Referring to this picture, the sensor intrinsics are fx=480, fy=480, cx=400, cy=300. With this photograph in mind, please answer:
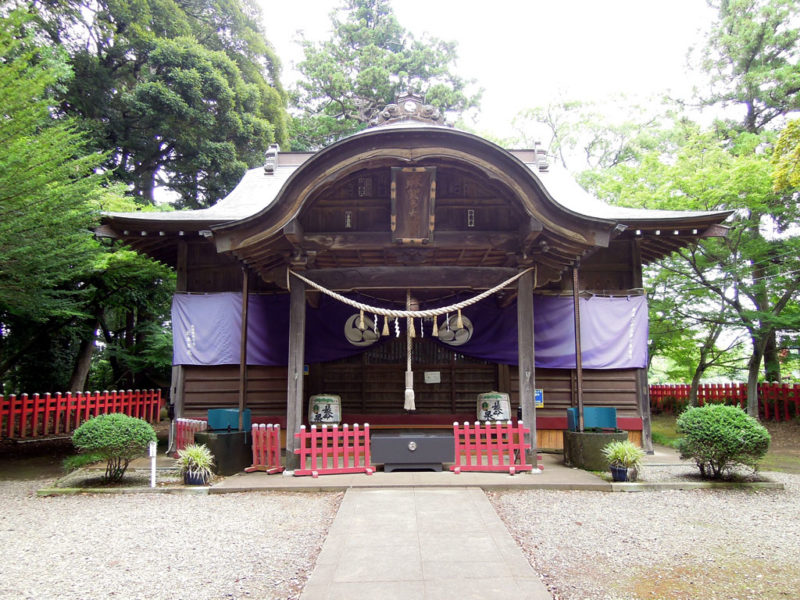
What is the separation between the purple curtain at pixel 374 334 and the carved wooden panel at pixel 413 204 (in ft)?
8.69

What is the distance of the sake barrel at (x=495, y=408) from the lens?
9117mm

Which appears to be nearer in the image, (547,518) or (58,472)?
(547,518)

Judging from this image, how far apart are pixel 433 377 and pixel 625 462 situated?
4.74m

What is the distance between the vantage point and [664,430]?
13.9 metres

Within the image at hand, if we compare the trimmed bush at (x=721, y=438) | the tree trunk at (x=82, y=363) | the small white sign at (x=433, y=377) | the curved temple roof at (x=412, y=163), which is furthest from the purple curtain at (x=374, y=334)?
the tree trunk at (x=82, y=363)

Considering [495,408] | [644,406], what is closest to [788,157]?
[644,406]

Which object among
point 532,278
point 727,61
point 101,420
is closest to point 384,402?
point 532,278

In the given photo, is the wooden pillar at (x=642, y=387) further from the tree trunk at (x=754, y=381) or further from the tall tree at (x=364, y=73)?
the tall tree at (x=364, y=73)

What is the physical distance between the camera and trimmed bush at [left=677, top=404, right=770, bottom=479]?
6289 millimetres

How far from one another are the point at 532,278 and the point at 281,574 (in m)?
5.73

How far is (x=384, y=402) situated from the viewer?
1051 centimetres

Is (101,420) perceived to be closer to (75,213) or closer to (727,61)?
(75,213)

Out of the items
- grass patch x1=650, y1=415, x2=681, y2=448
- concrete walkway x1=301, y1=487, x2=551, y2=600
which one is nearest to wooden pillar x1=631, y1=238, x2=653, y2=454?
grass patch x1=650, y1=415, x2=681, y2=448

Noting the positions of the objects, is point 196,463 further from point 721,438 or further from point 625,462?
point 721,438
